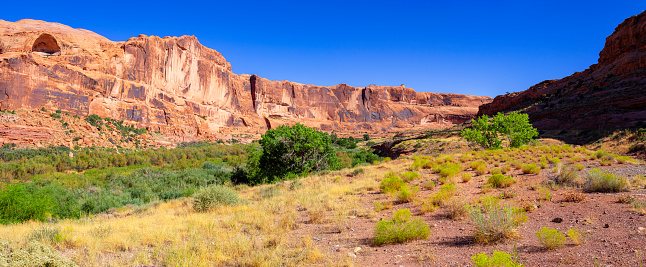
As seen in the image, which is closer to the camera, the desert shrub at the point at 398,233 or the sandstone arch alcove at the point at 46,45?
the desert shrub at the point at 398,233

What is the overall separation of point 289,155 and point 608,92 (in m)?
38.0

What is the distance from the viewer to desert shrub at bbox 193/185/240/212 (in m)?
8.19

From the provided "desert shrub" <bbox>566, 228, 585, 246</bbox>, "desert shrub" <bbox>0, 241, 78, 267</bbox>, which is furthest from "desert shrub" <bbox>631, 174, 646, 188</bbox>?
"desert shrub" <bbox>0, 241, 78, 267</bbox>

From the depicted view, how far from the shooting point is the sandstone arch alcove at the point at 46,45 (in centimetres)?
5450

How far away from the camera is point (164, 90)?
66.1m

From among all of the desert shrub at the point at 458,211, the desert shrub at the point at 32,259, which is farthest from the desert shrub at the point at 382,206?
the desert shrub at the point at 32,259

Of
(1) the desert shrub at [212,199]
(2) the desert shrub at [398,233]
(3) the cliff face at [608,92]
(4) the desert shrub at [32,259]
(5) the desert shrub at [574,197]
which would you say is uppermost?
(3) the cliff face at [608,92]

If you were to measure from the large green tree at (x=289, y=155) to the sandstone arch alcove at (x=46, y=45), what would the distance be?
62.7 metres

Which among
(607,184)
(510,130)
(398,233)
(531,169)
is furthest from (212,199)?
(510,130)

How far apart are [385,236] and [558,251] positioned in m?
2.06

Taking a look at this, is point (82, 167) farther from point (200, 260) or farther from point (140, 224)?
point (200, 260)

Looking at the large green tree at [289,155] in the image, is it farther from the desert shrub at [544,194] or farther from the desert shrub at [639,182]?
the desert shrub at [639,182]

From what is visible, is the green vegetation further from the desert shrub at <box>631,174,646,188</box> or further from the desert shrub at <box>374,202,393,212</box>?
the desert shrub at <box>374,202,393,212</box>

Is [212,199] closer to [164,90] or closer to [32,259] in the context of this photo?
[32,259]
